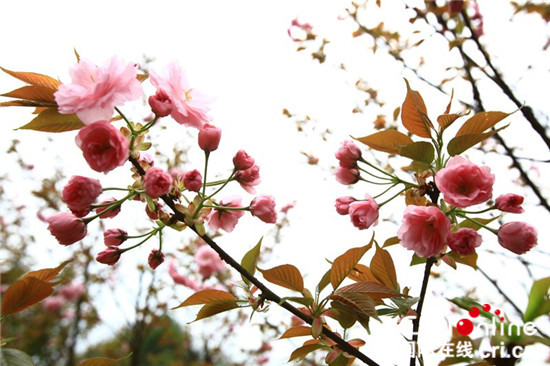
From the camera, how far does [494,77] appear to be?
1.07m

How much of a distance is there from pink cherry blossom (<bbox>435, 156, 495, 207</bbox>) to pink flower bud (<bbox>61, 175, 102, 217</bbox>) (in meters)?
0.44

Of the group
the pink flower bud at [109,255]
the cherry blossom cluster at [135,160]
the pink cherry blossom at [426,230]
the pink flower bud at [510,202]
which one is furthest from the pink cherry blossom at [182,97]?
the pink flower bud at [510,202]

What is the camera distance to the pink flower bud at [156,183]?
50cm

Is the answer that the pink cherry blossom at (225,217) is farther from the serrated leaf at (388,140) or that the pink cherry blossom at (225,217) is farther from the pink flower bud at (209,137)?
the serrated leaf at (388,140)

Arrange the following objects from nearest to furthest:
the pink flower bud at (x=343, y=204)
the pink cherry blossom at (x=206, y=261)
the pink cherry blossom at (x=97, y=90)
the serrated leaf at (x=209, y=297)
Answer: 1. the pink cherry blossom at (x=97, y=90)
2. the serrated leaf at (x=209, y=297)
3. the pink flower bud at (x=343, y=204)
4. the pink cherry blossom at (x=206, y=261)

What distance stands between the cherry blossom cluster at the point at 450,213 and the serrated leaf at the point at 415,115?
7cm

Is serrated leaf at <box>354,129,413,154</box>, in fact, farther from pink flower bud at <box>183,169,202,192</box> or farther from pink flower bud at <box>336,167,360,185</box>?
pink flower bud at <box>183,169,202,192</box>

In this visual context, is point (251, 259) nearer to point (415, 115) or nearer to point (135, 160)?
point (135, 160)

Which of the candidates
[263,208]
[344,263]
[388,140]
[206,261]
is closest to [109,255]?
[263,208]

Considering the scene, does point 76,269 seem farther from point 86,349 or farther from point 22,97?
point 22,97

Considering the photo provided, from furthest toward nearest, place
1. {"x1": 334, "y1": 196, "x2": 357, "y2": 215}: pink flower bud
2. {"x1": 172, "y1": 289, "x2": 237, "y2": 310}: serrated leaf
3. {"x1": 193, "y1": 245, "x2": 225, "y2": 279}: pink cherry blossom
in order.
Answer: {"x1": 193, "y1": 245, "x2": 225, "y2": 279}: pink cherry blossom, {"x1": 334, "y1": 196, "x2": 357, "y2": 215}: pink flower bud, {"x1": 172, "y1": 289, "x2": 237, "y2": 310}: serrated leaf

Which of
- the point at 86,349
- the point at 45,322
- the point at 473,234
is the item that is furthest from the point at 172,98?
the point at 86,349

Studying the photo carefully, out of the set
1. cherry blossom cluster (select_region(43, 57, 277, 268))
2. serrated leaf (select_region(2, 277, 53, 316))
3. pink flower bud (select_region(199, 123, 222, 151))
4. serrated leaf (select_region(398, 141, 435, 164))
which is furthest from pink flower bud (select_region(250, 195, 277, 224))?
serrated leaf (select_region(2, 277, 53, 316))

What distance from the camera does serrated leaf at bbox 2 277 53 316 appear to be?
1.93ft
